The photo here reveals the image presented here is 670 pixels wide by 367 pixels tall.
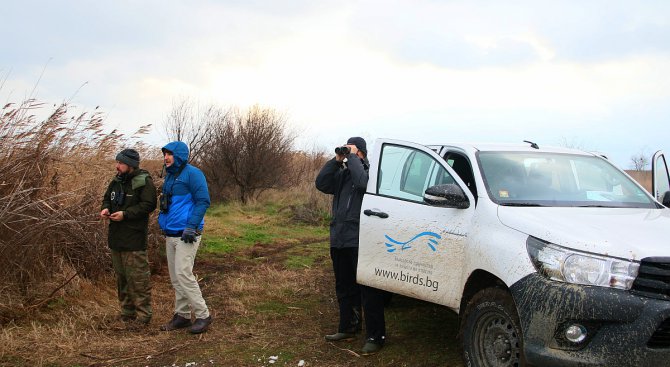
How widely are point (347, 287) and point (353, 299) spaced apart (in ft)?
0.71

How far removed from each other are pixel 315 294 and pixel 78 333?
10.1 ft

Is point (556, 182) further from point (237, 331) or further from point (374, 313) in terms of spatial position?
point (237, 331)

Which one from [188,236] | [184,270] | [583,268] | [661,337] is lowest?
[184,270]

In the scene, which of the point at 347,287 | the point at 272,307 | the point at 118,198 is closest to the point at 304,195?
the point at 272,307

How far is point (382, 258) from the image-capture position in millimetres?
5355

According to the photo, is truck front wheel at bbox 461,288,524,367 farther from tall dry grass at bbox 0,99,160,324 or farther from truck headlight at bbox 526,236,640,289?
tall dry grass at bbox 0,99,160,324

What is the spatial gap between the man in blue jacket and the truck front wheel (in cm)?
295

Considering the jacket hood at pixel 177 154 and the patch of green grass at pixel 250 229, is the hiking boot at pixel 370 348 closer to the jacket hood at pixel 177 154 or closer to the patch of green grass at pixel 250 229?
the jacket hood at pixel 177 154

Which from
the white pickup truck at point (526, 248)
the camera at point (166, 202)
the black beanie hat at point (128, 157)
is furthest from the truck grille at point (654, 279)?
the black beanie hat at point (128, 157)

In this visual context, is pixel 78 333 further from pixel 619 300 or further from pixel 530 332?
pixel 619 300

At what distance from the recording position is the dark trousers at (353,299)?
5.50 metres

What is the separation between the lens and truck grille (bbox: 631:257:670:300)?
3.52 metres

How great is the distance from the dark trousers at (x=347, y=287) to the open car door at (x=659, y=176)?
9.61 feet

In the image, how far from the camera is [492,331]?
4266 millimetres
